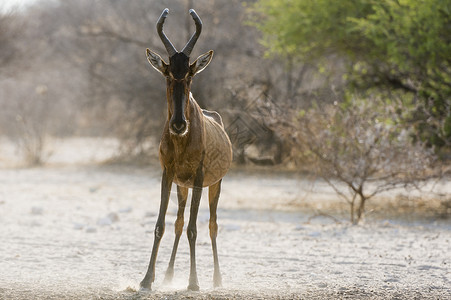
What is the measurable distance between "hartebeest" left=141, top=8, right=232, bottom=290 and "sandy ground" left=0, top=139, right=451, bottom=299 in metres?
0.39

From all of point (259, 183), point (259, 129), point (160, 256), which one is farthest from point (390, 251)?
point (259, 183)

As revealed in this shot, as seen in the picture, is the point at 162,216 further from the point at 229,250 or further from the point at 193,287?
the point at 229,250

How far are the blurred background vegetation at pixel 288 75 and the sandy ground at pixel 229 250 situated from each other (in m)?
1.05

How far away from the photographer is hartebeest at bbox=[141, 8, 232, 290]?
5.52m

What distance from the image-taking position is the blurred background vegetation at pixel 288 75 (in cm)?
1107

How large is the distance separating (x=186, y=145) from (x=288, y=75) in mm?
13441

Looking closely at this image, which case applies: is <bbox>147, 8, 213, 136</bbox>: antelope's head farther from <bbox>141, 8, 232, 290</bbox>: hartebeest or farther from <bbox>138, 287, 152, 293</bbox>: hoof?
<bbox>138, 287, 152, 293</bbox>: hoof

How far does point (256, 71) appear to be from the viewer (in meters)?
19.2

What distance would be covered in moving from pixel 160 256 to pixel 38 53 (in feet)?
67.9

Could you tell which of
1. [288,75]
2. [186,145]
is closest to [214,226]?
[186,145]

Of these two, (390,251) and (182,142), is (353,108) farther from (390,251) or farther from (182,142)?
(182,142)

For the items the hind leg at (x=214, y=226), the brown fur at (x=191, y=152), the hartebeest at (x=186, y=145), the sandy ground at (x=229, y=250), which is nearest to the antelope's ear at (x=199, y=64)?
the hartebeest at (x=186, y=145)

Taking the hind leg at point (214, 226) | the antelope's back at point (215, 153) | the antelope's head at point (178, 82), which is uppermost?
the antelope's head at point (178, 82)

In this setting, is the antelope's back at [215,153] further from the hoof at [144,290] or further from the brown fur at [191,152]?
the hoof at [144,290]
